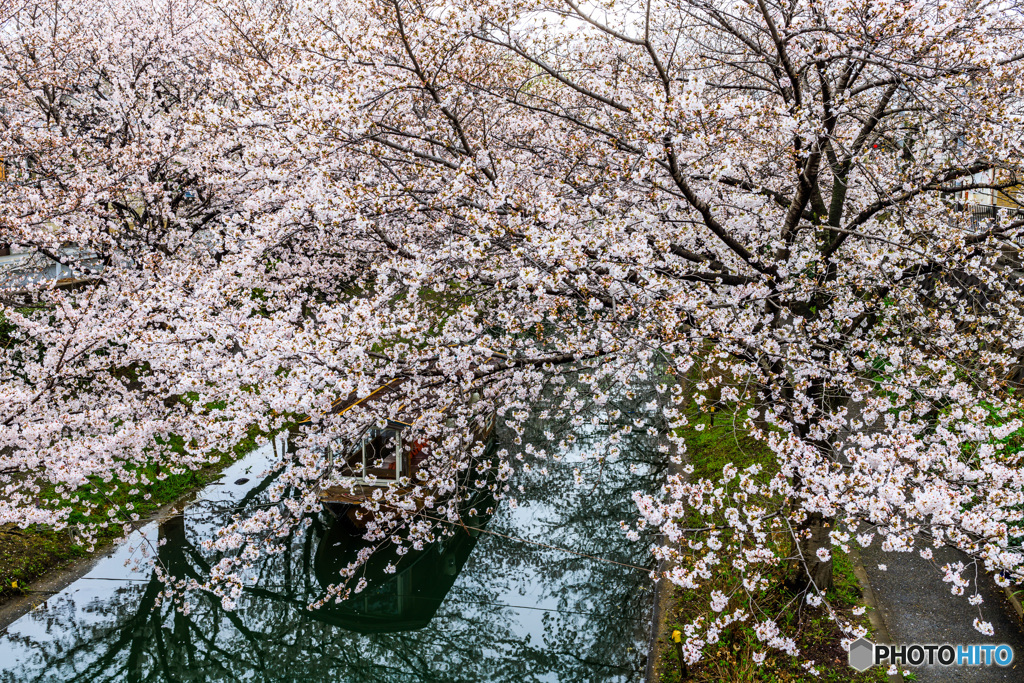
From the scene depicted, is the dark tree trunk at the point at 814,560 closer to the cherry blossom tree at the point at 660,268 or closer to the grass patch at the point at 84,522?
the cherry blossom tree at the point at 660,268

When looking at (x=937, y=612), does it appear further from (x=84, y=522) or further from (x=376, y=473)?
(x=84, y=522)

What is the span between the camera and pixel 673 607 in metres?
8.10

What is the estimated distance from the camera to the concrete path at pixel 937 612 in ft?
20.4

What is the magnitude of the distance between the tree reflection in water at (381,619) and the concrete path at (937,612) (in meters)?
3.23

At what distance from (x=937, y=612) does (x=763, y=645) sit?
2.00m

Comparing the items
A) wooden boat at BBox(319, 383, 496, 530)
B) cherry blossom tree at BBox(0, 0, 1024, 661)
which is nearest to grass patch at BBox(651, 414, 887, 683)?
cherry blossom tree at BBox(0, 0, 1024, 661)

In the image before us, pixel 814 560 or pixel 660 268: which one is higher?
pixel 660 268

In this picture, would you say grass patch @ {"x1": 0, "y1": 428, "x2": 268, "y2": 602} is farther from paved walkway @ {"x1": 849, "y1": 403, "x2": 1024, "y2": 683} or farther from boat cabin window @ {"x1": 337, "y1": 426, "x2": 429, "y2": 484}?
paved walkway @ {"x1": 849, "y1": 403, "x2": 1024, "y2": 683}

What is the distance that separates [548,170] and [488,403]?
3.21 meters

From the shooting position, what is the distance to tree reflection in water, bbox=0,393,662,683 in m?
8.95

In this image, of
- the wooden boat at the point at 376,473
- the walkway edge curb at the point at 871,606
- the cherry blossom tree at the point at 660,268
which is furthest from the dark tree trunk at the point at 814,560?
the wooden boat at the point at 376,473

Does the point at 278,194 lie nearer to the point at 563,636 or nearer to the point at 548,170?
the point at 548,170

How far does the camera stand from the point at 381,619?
1016cm

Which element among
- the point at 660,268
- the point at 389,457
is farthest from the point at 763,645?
the point at 389,457
